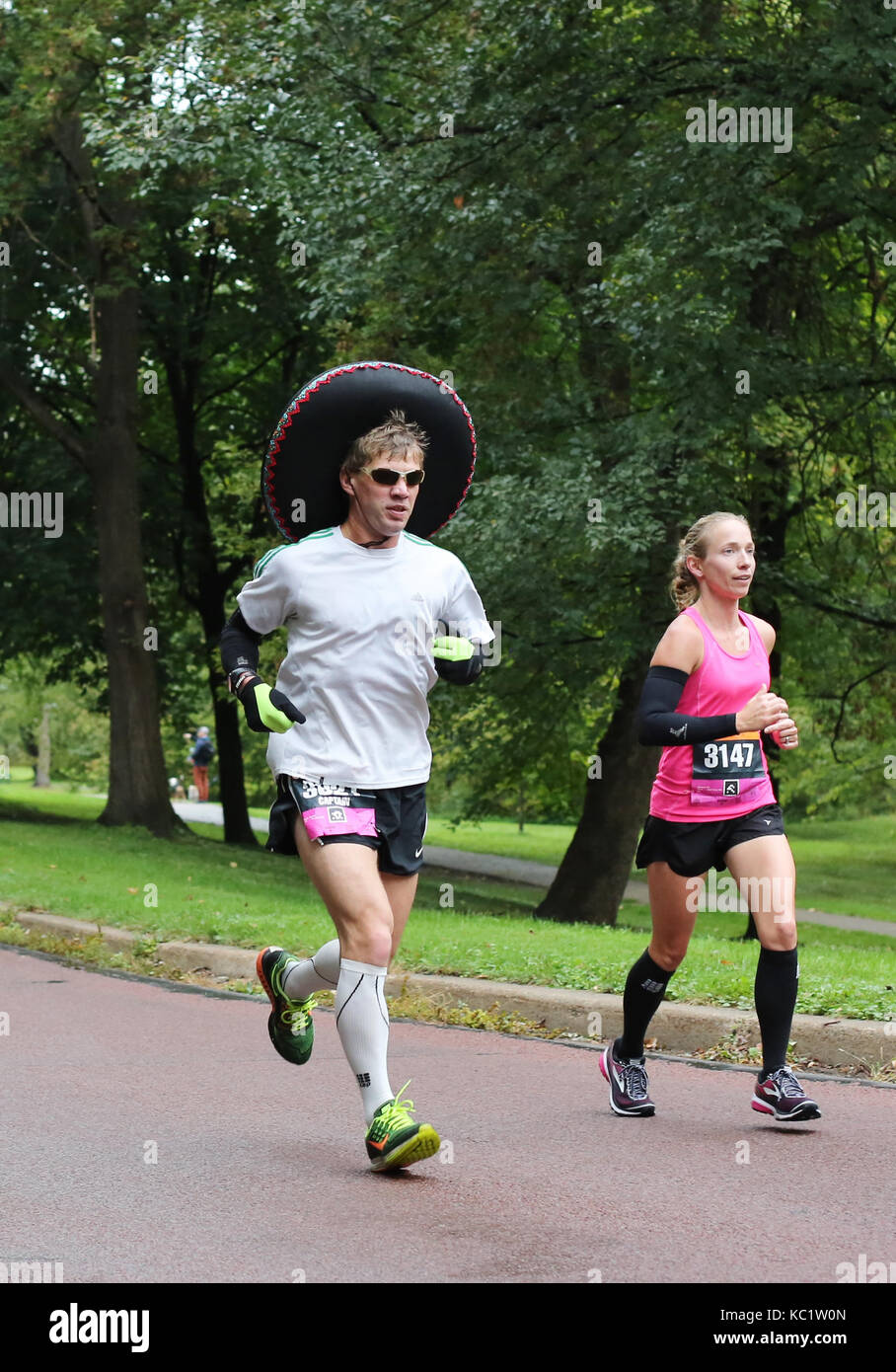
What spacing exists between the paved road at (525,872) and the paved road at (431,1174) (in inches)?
666

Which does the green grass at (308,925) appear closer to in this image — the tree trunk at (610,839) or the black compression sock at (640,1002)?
the tree trunk at (610,839)

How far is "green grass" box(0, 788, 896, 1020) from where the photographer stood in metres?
8.68

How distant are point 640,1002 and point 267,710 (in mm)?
1891

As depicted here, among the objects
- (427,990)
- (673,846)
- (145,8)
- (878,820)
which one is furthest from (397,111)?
(878,820)

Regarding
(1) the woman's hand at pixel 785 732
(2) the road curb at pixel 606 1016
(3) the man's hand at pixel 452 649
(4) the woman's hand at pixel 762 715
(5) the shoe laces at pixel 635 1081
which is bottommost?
(2) the road curb at pixel 606 1016

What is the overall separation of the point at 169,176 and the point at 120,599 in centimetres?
544

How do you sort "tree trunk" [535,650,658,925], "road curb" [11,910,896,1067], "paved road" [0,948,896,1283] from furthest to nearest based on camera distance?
"tree trunk" [535,650,658,925], "road curb" [11,910,896,1067], "paved road" [0,948,896,1283]

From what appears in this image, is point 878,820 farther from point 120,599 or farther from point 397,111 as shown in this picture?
point 397,111

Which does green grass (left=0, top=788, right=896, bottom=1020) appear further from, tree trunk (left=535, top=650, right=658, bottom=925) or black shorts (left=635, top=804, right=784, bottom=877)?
black shorts (left=635, top=804, right=784, bottom=877)

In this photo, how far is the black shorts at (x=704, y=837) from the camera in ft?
19.1

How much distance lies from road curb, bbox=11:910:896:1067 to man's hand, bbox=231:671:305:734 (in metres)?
3.11

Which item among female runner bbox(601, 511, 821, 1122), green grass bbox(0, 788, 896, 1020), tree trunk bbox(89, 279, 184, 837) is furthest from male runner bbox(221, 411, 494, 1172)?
tree trunk bbox(89, 279, 184, 837)

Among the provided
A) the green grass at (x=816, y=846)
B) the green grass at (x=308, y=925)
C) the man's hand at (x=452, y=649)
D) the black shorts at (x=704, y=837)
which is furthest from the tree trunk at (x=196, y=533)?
the man's hand at (x=452, y=649)

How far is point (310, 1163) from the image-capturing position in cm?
530
